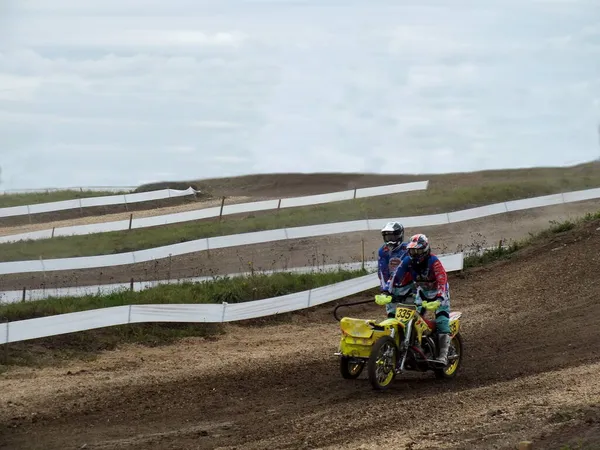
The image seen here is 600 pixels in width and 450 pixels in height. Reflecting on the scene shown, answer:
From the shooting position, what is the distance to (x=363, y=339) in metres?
13.2

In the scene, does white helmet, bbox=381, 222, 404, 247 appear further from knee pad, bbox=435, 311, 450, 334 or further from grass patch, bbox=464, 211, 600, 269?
grass patch, bbox=464, 211, 600, 269

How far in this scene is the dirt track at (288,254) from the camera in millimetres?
26594

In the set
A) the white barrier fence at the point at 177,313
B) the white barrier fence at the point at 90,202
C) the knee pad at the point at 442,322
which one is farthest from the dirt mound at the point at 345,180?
the knee pad at the point at 442,322

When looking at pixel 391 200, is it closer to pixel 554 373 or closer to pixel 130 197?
pixel 130 197

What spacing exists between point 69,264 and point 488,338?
1371 centimetres

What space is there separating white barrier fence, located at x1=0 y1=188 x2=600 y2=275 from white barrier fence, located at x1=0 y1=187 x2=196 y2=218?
18.2m

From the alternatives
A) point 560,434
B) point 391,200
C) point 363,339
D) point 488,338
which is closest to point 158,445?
point 363,339

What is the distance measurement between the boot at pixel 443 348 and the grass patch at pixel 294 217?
59.2ft

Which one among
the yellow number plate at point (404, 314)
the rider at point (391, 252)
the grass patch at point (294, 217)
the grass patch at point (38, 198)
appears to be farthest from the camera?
the grass patch at point (38, 198)

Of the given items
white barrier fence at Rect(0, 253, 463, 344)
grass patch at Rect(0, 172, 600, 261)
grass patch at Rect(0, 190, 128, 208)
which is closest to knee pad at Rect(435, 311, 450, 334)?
white barrier fence at Rect(0, 253, 463, 344)

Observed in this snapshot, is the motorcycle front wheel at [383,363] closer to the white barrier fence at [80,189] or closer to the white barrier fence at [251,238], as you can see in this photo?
the white barrier fence at [251,238]

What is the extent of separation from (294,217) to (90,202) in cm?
1514

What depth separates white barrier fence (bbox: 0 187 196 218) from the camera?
4434 centimetres

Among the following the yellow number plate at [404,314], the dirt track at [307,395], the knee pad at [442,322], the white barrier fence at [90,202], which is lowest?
the dirt track at [307,395]
